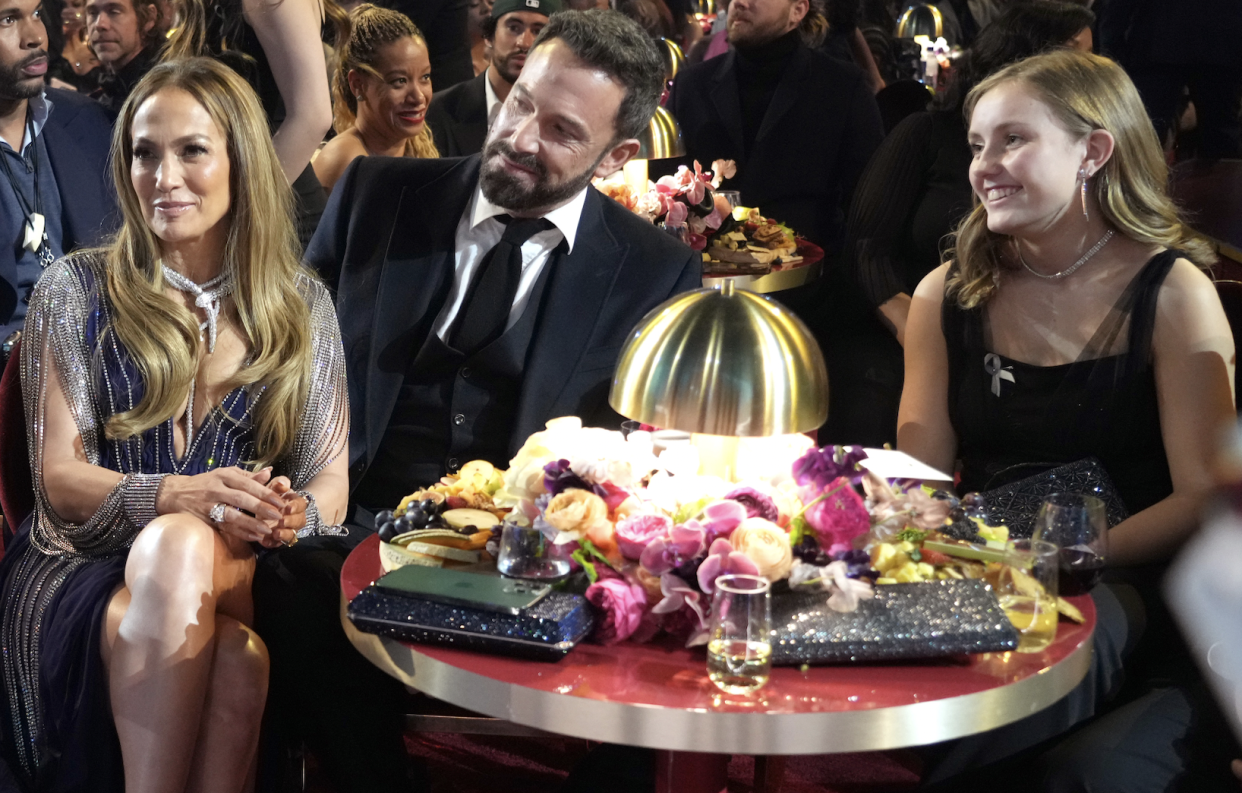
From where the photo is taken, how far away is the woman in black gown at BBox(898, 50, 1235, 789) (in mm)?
2553

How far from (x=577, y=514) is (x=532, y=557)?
108 mm

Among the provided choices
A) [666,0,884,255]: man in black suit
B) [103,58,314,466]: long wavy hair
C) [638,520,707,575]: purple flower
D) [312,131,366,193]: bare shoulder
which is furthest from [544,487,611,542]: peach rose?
[666,0,884,255]: man in black suit

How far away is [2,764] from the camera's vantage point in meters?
2.88

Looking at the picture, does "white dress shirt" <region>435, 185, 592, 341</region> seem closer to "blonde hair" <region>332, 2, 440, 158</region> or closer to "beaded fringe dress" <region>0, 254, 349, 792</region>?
"beaded fringe dress" <region>0, 254, 349, 792</region>

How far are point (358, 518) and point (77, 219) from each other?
192cm

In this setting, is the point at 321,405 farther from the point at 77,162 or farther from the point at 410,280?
the point at 77,162

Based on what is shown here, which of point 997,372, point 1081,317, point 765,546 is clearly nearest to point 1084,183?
point 1081,317

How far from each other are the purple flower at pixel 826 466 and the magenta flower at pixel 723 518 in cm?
12

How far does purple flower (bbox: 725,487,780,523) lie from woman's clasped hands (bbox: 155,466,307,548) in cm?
98

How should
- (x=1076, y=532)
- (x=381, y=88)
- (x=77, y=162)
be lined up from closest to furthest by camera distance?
(x=1076, y=532), (x=77, y=162), (x=381, y=88)

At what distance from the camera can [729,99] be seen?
564 centimetres

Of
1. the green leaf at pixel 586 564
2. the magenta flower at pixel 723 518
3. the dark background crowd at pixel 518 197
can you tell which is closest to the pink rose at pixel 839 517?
the magenta flower at pixel 723 518

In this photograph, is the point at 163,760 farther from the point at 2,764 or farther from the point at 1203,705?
the point at 1203,705

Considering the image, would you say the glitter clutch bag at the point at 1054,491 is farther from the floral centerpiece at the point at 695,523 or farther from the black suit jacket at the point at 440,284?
the black suit jacket at the point at 440,284
